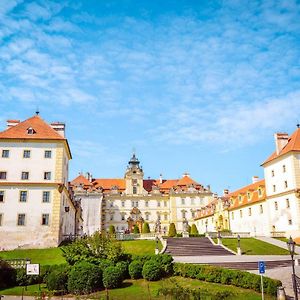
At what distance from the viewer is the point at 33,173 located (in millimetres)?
38500

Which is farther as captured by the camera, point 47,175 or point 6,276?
point 47,175

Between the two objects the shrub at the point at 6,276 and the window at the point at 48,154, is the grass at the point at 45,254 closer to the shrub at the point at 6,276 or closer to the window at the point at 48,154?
the shrub at the point at 6,276

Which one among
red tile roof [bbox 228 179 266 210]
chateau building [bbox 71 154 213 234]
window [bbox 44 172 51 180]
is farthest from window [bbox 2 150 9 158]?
chateau building [bbox 71 154 213 234]

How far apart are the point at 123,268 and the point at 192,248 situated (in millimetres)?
14722

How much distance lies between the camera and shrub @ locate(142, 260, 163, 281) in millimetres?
24828

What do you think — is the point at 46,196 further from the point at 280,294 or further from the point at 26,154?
the point at 280,294

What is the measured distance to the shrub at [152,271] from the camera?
24.8 meters

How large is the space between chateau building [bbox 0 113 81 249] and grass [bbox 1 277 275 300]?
12.1 metres

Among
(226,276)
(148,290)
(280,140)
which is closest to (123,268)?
(148,290)

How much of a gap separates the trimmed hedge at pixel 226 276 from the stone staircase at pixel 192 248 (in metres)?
10.6

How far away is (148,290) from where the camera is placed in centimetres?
2078

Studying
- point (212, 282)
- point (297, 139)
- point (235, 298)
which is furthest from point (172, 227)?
point (235, 298)

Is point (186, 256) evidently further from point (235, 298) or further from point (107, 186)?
point (107, 186)

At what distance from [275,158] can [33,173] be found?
29943 millimetres
